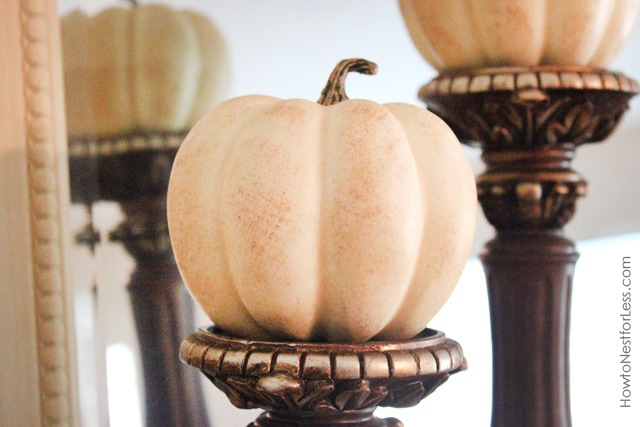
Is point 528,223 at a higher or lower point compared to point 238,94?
lower

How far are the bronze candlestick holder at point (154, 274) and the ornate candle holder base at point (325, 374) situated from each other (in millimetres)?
501

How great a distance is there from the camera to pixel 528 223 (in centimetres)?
100

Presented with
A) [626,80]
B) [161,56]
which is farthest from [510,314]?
[161,56]

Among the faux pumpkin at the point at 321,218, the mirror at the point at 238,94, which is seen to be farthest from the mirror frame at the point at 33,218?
the faux pumpkin at the point at 321,218

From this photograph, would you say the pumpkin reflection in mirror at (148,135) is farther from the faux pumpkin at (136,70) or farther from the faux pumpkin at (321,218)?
the faux pumpkin at (321,218)

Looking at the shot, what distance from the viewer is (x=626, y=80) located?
0.93 metres

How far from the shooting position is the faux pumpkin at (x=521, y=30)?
0.90 meters

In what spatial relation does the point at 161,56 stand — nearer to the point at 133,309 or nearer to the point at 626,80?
the point at 133,309

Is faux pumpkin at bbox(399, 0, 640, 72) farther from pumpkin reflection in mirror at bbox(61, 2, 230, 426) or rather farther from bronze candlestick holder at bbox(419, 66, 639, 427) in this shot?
pumpkin reflection in mirror at bbox(61, 2, 230, 426)

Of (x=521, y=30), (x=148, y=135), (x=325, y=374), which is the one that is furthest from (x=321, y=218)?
(x=148, y=135)

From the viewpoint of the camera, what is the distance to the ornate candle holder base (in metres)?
0.57

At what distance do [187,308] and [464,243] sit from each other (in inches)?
23.4

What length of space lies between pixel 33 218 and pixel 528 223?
23.4 inches

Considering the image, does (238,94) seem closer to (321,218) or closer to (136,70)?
(136,70)
